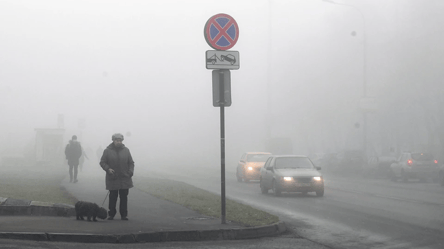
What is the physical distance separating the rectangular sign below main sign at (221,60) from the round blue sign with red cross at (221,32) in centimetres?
11

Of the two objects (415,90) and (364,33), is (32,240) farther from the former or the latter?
(415,90)

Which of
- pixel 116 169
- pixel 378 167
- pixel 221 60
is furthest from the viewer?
pixel 378 167

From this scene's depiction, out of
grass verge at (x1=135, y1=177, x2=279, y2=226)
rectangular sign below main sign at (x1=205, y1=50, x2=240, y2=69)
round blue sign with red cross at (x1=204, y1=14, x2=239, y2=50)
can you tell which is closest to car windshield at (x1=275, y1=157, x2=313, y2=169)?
grass verge at (x1=135, y1=177, x2=279, y2=226)

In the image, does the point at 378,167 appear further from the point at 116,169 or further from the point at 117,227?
the point at 117,227

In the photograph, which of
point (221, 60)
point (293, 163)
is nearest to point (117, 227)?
point (221, 60)

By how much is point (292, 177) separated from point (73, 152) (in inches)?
361

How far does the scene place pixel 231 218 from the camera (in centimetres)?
1078

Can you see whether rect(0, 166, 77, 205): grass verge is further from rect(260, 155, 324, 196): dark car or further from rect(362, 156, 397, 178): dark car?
rect(362, 156, 397, 178): dark car

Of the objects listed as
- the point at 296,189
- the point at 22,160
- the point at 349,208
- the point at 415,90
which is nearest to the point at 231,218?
the point at 349,208

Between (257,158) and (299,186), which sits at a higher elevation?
(257,158)

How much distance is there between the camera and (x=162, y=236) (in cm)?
869

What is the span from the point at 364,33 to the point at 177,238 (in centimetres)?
3575

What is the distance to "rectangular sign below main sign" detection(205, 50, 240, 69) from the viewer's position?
32.3 feet

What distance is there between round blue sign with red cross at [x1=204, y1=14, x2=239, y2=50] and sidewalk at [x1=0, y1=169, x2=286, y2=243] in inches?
123
